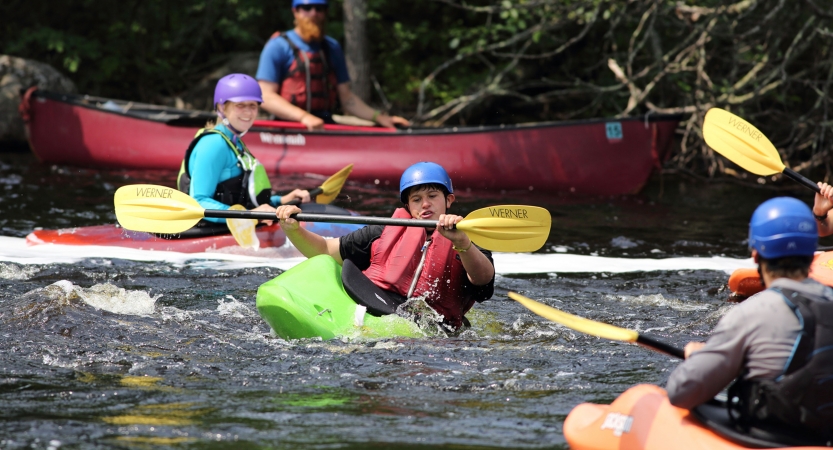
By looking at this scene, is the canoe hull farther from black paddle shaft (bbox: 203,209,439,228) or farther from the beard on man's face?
the beard on man's face

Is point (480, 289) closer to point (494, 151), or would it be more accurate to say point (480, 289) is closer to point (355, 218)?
point (355, 218)

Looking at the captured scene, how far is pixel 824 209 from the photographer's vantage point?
474 centimetres

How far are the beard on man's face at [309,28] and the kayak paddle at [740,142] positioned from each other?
468 centimetres

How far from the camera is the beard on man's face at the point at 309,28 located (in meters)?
8.88

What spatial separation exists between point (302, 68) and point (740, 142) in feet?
15.9

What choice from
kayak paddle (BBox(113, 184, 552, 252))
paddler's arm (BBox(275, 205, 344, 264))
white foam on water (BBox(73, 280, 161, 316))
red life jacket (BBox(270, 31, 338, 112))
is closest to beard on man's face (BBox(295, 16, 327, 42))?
red life jacket (BBox(270, 31, 338, 112))

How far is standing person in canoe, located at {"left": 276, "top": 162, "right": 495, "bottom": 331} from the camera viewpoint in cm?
416

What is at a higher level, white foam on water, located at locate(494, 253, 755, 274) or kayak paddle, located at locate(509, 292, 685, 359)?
kayak paddle, located at locate(509, 292, 685, 359)

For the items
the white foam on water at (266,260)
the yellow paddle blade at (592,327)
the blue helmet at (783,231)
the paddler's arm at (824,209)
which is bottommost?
the white foam on water at (266,260)

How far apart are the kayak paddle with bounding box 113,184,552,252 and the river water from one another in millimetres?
408

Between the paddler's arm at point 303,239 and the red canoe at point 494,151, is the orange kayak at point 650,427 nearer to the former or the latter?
the paddler's arm at point 303,239

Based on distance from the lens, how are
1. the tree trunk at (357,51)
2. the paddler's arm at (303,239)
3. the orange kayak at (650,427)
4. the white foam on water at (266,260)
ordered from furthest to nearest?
the tree trunk at (357,51), the white foam on water at (266,260), the paddler's arm at (303,239), the orange kayak at (650,427)

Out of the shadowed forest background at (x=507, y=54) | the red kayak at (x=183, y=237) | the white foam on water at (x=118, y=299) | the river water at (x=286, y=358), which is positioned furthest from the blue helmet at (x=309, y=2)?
the white foam on water at (x=118, y=299)

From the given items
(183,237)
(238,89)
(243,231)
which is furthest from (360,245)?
(183,237)
